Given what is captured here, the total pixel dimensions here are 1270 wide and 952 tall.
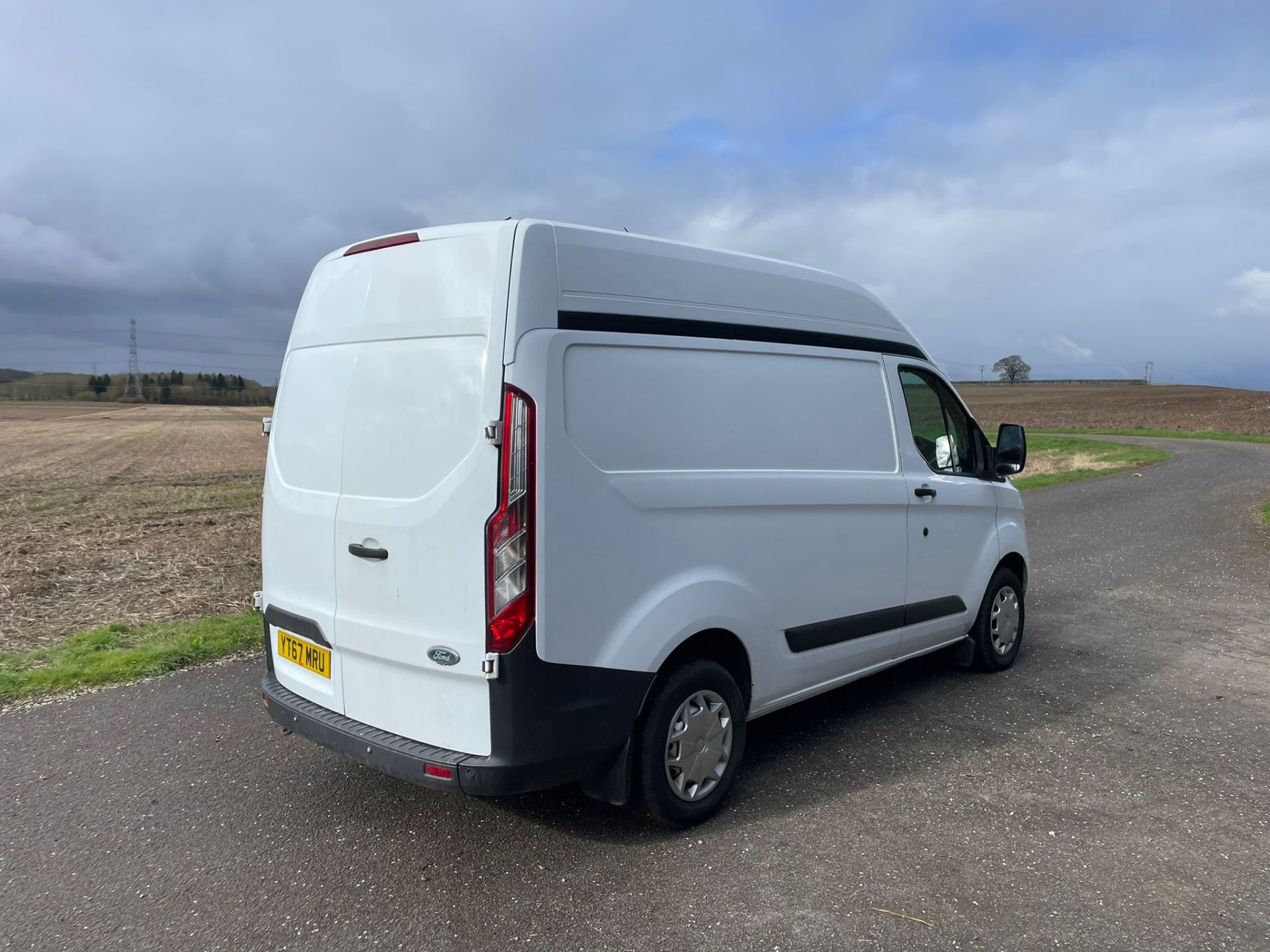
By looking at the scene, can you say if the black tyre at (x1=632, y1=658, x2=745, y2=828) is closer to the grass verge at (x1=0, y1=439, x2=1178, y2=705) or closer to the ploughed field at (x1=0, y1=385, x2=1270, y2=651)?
the grass verge at (x1=0, y1=439, x2=1178, y2=705)

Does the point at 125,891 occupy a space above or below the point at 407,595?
below

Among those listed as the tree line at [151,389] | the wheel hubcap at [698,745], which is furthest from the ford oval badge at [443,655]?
the tree line at [151,389]

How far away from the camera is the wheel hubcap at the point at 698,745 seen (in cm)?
370

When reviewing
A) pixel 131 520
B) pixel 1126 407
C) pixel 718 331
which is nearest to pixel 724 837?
pixel 718 331

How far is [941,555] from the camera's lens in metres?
5.23

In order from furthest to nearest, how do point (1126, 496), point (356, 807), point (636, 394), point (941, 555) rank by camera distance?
point (1126, 496), point (941, 555), point (356, 807), point (636, 394)

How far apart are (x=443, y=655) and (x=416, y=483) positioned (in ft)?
2.08

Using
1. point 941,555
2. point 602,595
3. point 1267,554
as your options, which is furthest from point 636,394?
point 1267,554

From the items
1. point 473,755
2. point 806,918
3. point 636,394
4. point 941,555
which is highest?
point 636,394

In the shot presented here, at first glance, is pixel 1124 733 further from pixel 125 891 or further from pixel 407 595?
pixel 125 891

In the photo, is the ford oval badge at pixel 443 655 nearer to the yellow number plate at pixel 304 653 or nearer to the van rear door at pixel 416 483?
the van rear door at pixel 416 483

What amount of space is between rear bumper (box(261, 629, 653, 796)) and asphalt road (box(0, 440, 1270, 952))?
404 mm

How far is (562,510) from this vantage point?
3.21 m

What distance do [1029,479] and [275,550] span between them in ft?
58.7
